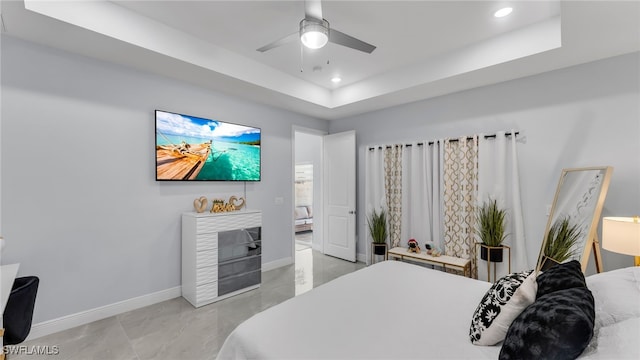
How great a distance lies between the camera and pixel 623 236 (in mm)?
2088

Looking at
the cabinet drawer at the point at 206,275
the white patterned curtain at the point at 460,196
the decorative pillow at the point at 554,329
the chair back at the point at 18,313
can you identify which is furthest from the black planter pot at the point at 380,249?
the chair back at the point at 18,313

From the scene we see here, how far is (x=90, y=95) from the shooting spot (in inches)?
106

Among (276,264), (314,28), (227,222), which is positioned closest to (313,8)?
(314,28)

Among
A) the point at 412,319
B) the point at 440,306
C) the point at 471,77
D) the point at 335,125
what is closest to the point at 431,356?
the point at 412,319

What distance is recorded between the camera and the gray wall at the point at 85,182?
7.75 ft

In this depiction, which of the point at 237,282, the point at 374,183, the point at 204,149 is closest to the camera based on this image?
the point at 237,282

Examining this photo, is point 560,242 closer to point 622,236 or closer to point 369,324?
point 622,236

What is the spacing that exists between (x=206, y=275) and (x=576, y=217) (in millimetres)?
3747

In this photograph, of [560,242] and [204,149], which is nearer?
[560,242]

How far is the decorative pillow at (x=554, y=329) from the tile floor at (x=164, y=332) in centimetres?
210

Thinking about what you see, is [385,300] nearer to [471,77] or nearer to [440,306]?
[440,306]

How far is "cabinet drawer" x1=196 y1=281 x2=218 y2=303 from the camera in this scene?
3.01m

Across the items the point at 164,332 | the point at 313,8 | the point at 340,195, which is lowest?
the point at 164,332

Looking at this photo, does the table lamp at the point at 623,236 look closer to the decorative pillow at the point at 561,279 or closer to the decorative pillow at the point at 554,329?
the decorative pillow at the point at 561,279
